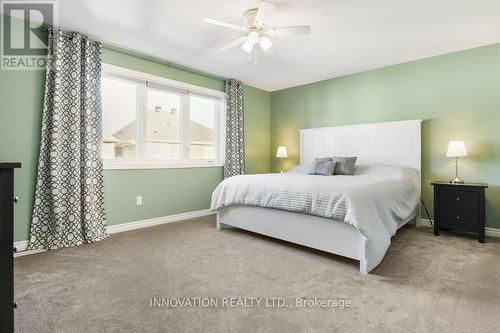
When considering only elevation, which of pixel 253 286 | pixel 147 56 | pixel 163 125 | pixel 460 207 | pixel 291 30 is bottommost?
pixel 253 286

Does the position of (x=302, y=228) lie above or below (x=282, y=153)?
below

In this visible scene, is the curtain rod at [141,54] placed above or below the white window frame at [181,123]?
above

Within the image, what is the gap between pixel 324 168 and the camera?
3766 mm

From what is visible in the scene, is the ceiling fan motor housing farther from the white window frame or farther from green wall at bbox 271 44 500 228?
green wall at bbox 271 44 500 228

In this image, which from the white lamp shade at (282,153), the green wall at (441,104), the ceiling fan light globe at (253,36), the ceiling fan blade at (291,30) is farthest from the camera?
the white lamp shade at (282,153)

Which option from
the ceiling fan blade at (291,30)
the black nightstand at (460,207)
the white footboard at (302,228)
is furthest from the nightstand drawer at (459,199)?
the ceiling fan blade at (291,30)

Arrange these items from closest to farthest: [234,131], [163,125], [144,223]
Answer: [144,223]
[163,125]
[234,131]

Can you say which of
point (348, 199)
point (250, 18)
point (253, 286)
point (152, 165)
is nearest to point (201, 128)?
point (152, 165)

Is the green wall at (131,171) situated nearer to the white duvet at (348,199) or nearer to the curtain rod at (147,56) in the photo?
the curtain rod at (147,56)

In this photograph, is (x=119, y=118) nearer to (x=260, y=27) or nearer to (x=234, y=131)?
(x=234, y=131)

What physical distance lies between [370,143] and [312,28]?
209cm

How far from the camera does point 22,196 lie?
2.65 meters

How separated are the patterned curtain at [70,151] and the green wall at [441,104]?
3660 mm

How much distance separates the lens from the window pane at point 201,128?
14.1 ft
